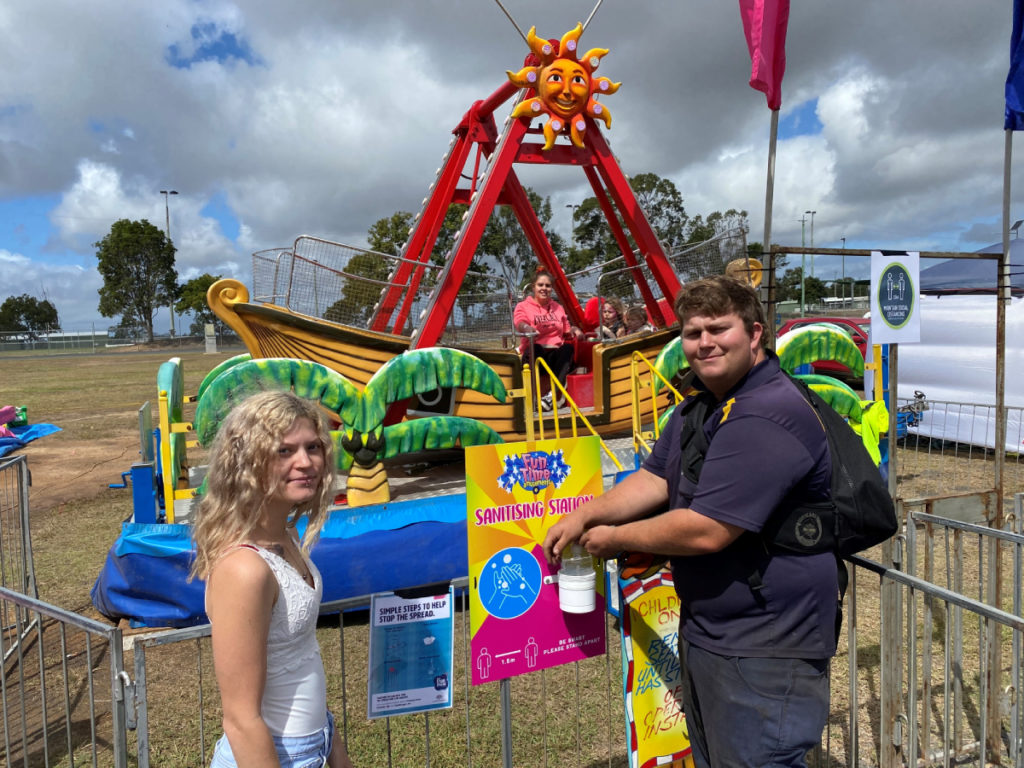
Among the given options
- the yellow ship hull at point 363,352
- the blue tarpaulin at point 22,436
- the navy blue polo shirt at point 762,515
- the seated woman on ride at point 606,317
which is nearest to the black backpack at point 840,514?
the navy blue polo shirt at point 762,515

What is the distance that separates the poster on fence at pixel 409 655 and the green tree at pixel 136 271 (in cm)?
5617

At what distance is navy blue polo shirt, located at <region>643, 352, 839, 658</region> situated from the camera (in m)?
1.60

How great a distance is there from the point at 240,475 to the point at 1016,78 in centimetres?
458

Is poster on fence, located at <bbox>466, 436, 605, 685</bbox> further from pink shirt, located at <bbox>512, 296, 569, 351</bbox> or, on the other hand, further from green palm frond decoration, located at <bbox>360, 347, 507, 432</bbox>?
pink shirt, located at <bbox>512, 296, 569, 351</bbox>

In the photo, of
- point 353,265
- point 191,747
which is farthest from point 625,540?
point 353,265

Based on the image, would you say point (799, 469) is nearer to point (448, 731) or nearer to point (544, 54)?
point (448, 731)

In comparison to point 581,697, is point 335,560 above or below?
above

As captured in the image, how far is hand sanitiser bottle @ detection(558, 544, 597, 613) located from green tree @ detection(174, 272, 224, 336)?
55445 mm

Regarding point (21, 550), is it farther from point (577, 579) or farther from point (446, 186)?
point (446, 186)

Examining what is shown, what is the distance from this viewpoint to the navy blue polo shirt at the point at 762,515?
5.24ft

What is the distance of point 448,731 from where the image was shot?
3.42 m

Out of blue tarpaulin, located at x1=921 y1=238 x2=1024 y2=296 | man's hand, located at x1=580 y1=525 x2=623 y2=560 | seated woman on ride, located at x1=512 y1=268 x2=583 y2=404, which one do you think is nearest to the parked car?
blue tarpaulin, located at x1=921 y1=238 x2=1024 y2=296

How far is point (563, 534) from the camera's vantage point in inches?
80.8

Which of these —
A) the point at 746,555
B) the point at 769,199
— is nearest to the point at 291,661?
the point at 746,555
